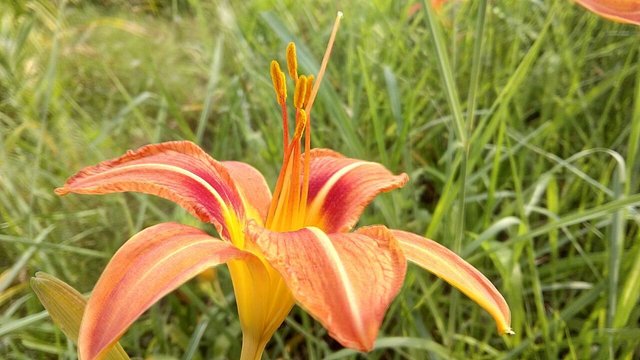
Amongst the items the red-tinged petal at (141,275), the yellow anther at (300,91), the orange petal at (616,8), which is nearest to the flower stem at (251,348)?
the red-tinged petal at (141,275)

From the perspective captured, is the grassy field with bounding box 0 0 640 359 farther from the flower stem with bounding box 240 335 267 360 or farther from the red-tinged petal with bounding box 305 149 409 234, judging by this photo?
the flower stem with bounding box 240 335 267 360

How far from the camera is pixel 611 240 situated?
0.95m

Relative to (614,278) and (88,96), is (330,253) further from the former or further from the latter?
(88,96)

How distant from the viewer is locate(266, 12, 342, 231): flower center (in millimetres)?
648

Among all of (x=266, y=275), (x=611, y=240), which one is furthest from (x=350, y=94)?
(x=266, y=275)

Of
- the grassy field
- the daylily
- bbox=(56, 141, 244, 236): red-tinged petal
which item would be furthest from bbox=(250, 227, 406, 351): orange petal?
the grassy field

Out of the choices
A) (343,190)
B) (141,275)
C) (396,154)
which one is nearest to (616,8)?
(343,190)

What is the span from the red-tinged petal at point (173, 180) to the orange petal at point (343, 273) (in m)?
0.11

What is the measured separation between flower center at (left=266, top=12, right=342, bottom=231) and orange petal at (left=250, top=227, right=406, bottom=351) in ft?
0.33

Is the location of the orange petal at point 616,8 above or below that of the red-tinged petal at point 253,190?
above

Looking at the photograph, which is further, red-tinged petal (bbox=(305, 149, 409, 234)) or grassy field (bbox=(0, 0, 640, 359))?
grassy field (bbox=(0, 0, 640, 359))

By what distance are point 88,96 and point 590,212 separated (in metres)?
1.16

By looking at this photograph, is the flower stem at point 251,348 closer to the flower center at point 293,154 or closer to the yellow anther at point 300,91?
the flower center at point 293,154

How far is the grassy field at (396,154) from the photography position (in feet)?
3.23
